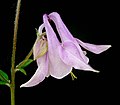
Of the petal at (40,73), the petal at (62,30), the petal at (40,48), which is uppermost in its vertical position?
the petal at (62,30)

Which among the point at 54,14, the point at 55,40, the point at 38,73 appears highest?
the point at 54,14

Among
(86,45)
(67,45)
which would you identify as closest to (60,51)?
(67,45)

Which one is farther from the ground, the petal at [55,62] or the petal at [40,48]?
the petal at [40,48]

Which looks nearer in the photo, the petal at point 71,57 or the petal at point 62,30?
the petal at point 71,57

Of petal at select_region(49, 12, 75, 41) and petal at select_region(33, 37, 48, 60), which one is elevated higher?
petal at select_region(49, 12, 75, 41)

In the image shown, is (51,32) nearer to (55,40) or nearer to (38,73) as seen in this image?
(55,40)
